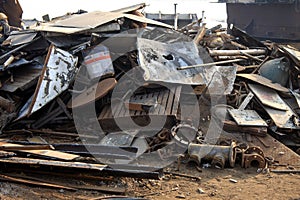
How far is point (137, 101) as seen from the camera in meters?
5.94

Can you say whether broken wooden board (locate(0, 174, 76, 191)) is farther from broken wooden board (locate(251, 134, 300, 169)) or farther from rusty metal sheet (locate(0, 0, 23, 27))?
rusty metal sheet (locate(0, 0, 23, 27))

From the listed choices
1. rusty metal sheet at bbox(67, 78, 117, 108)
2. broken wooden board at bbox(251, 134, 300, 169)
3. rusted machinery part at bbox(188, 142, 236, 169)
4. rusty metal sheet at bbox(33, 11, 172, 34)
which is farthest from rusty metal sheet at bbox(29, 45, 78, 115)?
broken wooden board at bbox(251, 134, 300, 169)

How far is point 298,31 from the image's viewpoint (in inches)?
746

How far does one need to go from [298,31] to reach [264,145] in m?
15.2

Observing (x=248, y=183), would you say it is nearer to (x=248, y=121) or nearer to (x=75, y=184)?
(x=248, y=121)

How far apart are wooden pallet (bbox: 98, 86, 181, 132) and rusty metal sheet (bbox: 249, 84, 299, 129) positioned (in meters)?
1.56

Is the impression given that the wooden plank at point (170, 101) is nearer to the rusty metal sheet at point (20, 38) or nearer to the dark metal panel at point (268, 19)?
the rusty metal sheet at point (20, 38)

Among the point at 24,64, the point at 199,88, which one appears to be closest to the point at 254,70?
the point at 199,88

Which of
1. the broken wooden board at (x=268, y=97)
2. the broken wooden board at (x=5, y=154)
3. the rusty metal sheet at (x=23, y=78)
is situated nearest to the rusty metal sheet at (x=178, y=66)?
the broken wooden board at (x=268, y=97)

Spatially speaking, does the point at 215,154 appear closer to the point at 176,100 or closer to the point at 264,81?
the point at 176,100

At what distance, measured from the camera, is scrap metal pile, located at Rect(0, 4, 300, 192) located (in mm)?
5125

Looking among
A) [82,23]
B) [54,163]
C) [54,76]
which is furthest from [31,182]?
[82,23]

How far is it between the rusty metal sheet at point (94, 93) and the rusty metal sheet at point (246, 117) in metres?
2.04

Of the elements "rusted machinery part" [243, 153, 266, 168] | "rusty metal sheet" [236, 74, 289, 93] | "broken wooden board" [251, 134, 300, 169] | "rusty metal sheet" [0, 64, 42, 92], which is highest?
"rusty metal sheet" [0, 64, 42, 92]
